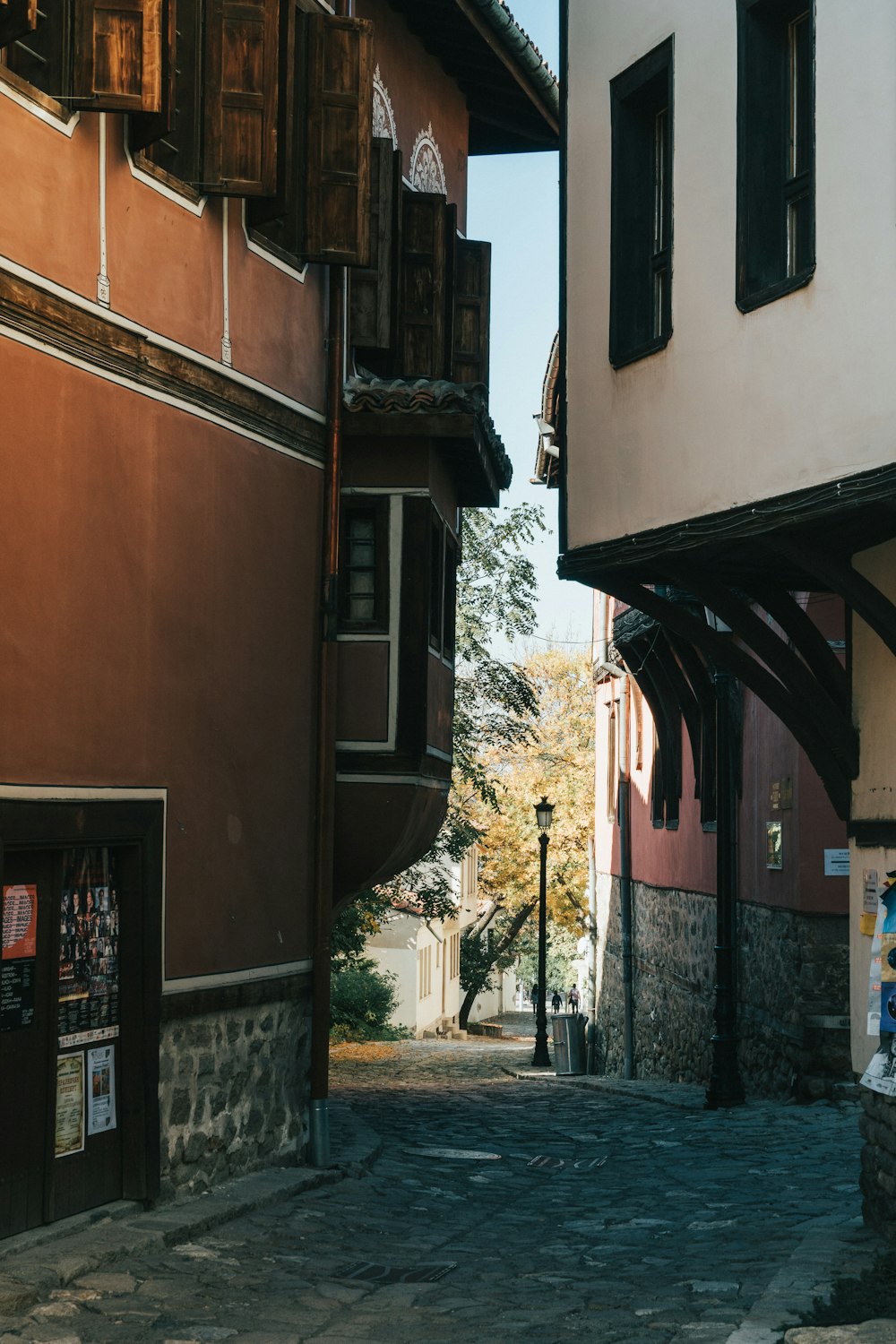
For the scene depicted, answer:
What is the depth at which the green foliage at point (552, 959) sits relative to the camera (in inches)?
2281

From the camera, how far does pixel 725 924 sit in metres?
15.9

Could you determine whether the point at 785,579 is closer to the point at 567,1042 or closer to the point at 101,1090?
the point at 101,1090

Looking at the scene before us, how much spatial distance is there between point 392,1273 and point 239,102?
656 cm

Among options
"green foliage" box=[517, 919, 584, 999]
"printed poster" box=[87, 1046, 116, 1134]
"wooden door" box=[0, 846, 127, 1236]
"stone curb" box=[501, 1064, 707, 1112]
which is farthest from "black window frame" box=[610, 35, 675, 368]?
"green foliage" box=[517, 919, 584, 999]

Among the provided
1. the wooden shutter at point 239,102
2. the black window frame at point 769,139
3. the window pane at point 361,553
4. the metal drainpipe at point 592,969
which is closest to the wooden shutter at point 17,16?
the wooden shutter at point 239,102

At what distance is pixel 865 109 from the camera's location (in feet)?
25.8

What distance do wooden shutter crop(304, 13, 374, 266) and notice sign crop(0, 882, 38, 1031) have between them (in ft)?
16.1

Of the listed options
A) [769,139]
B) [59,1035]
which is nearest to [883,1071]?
[59,1035]

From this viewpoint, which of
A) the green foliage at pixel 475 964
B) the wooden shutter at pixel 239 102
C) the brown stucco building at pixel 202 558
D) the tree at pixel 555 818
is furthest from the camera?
the green foliage at pixel 475 964

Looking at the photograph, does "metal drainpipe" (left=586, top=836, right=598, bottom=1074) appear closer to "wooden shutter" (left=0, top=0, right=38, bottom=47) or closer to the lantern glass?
the lantern glass

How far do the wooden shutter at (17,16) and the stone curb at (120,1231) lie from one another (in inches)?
199

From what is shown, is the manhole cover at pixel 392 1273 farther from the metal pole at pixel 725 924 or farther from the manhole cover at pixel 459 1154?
the metal pole at pixel 725 924

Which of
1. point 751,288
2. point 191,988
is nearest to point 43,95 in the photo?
point 751,288

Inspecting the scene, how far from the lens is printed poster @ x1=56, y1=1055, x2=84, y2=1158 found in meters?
8.31
